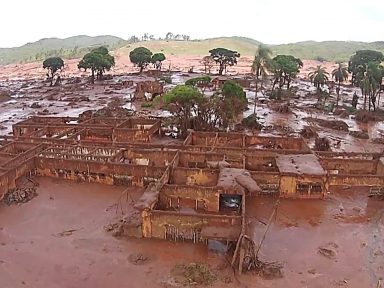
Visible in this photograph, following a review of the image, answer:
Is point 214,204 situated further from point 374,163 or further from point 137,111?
point 137,111

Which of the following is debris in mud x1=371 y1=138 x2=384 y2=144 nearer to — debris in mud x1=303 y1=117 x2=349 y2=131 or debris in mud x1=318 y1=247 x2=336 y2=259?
debris in mud x1=303 y1=117 x2=349 y2=131

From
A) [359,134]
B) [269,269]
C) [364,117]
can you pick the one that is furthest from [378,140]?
[269,269]

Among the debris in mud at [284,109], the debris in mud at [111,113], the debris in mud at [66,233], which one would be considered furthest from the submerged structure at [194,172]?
the debris in mud at [284,109]

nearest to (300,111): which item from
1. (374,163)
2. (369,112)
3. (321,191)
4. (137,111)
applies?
(369,112)

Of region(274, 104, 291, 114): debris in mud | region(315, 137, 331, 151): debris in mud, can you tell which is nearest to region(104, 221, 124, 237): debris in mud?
region(315, 137, 331, 151): debris in mud

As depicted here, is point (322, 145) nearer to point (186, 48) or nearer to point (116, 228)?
point (116, 228)

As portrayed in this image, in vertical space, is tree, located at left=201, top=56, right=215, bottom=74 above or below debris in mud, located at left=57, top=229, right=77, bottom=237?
above

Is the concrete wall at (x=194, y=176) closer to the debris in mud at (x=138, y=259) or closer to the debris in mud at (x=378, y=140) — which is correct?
the debris in mud at (x=138, y=259)
